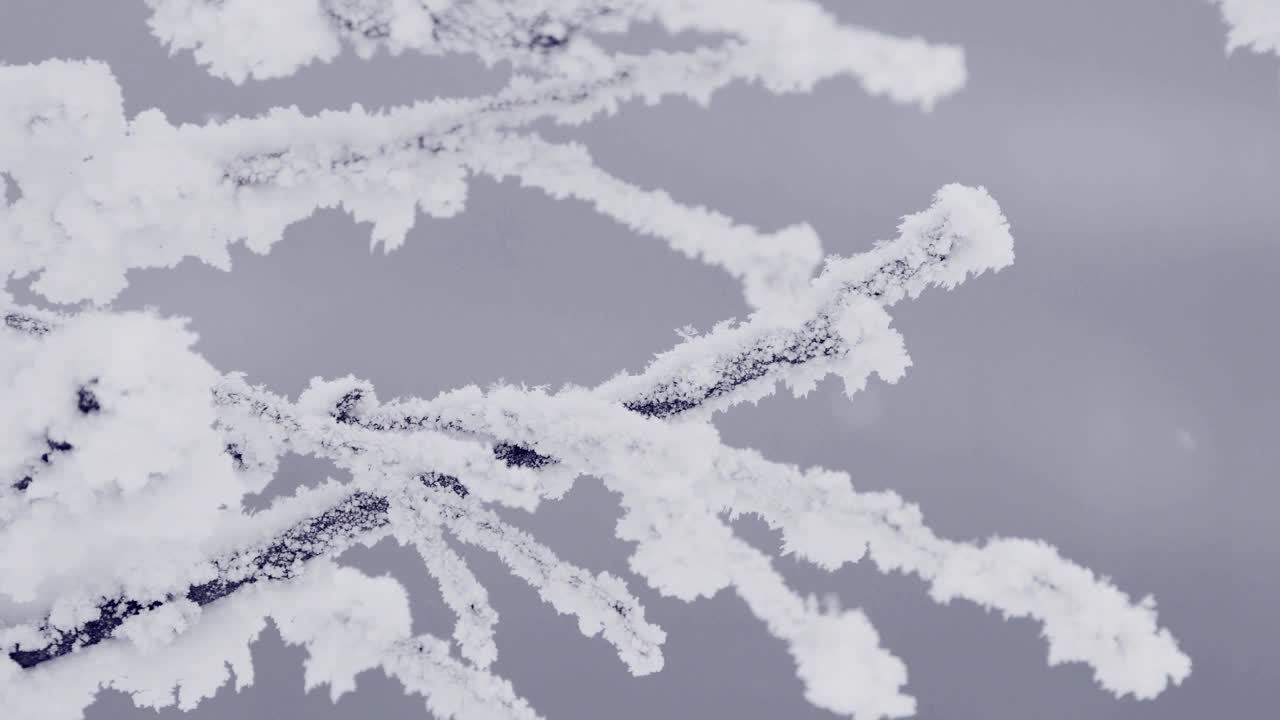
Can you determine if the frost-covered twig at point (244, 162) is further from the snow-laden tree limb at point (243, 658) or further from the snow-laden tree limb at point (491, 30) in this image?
the snow-laden tree limb at point (243, 658)

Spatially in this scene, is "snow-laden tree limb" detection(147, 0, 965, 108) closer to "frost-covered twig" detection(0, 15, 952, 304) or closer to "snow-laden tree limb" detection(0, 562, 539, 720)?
"frost-covered twig" detection(0, 15, 952, 304)

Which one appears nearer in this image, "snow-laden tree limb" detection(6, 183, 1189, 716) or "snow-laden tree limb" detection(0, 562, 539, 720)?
"snow-laden tree limb" detection(6, 183, 1189, 716)

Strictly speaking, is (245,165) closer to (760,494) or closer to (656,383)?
(656,383)

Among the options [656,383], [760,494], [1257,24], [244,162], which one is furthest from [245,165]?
[1257,24]

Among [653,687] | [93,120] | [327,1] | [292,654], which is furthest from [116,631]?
[653,687]

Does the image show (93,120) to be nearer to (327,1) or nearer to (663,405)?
(327,1)

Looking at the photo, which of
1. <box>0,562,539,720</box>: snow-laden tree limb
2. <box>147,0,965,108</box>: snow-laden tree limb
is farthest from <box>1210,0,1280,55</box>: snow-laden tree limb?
<box>0,562,539,720</box>: snow-laden tree limb

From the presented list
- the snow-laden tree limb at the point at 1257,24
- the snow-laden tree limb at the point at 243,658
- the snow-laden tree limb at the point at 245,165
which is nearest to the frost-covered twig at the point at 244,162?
the snow-laden tree limb at the point at 245,165

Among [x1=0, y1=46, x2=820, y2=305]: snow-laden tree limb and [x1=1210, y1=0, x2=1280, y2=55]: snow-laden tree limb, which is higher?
[x1=1210, y1=0, x2=1280, y2=55]: snow-laden tree limb

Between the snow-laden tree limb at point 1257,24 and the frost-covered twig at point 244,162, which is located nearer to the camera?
the frost-covered twig at point 244,162

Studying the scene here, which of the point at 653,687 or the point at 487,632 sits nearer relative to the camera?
the point at 487,632

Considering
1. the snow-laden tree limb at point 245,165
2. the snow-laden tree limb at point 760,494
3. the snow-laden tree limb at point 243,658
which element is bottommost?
the snow-laden tree limb at point 243,658
